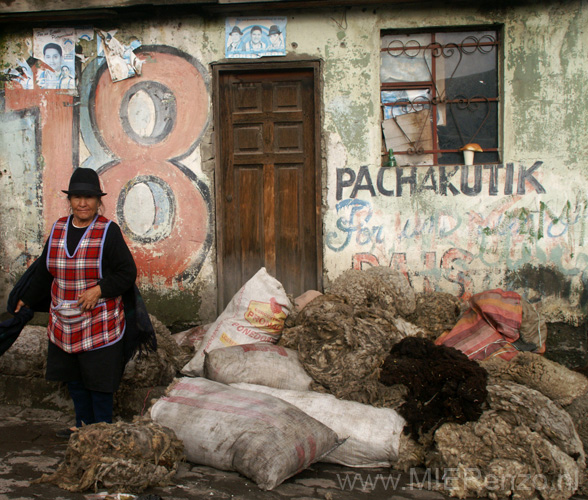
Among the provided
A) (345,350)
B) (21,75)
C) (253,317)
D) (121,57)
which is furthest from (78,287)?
(21,75)

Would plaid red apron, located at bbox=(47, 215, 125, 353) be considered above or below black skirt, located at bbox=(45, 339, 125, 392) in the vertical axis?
above

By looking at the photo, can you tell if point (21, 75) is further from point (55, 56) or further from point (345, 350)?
point (345, 350)

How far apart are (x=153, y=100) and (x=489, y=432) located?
406 centimetres

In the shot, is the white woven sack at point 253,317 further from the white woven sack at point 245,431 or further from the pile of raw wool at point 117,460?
the pile of raw wool at point 117,460

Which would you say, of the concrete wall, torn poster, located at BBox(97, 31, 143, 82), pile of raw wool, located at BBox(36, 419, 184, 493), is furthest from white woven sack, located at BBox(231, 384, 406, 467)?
torn poster, located at BBox(97, 31, 143, 82)

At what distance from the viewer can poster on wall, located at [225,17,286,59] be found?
4914 mm

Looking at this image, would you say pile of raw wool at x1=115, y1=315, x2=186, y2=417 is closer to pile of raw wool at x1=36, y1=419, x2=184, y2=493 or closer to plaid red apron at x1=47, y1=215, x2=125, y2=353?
plaid red apron at x1=47, y1=215, x2=125, y2=353

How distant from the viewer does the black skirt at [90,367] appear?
317cm

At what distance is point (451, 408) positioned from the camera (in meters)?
3.14

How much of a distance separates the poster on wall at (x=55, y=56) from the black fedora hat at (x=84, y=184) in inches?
95.7

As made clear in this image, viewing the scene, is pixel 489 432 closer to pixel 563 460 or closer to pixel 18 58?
pixel 563 460

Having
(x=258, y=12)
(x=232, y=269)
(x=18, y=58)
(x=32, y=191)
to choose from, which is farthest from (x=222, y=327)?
(x=18, y=58)

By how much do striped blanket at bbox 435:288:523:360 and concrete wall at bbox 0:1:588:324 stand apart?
0.63 meters

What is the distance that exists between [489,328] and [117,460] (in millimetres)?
2845
